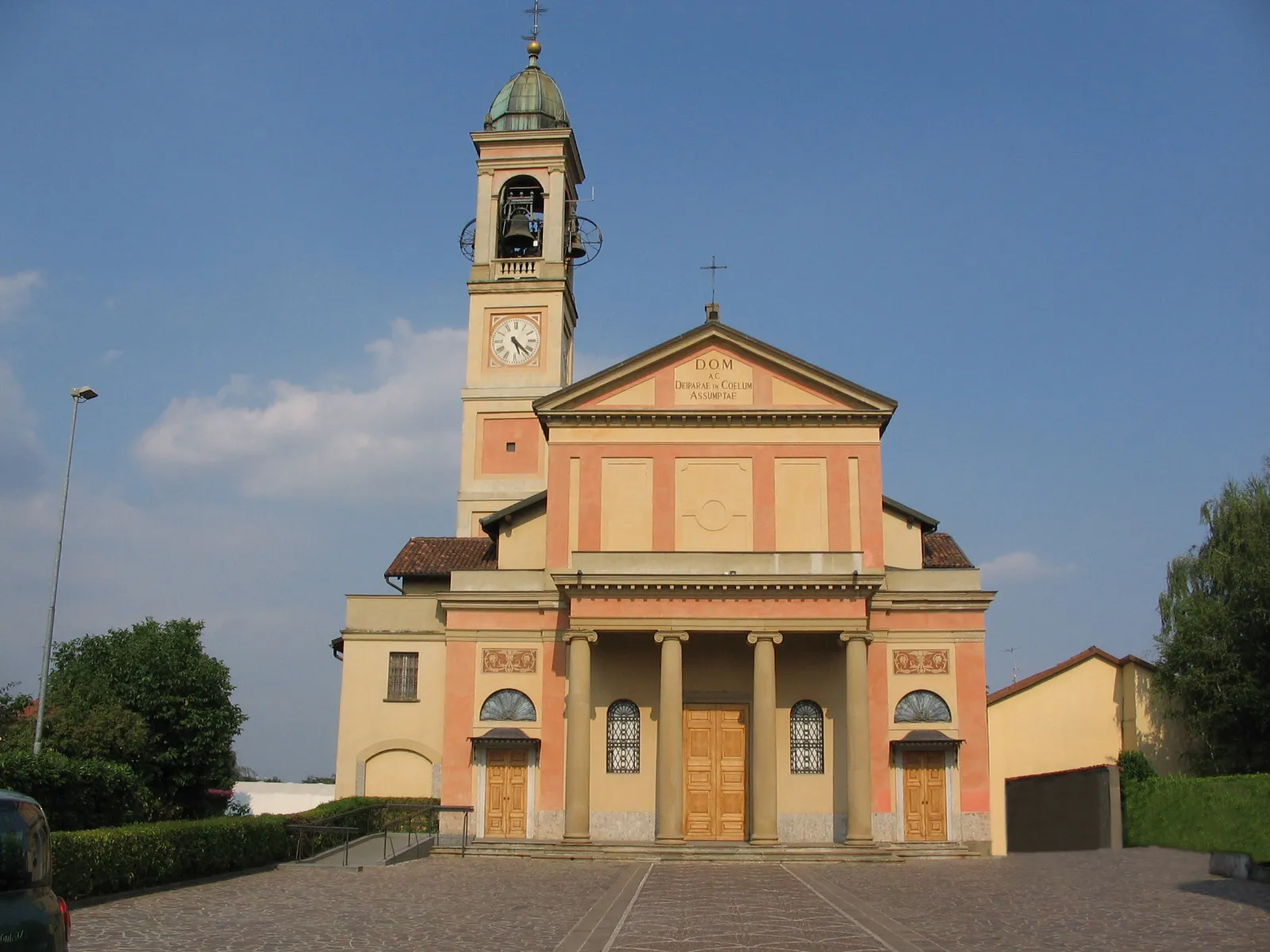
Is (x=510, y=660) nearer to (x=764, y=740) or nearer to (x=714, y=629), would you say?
(x=714, y=629)

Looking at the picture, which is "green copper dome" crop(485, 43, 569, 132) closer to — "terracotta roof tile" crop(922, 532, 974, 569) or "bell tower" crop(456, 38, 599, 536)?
"bell tower" crop(456, 38, 599, 536)

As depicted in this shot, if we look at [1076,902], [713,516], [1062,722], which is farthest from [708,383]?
[1076,902]

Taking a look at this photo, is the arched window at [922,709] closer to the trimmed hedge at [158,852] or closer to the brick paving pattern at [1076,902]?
the brick paving pattern at [1076,902]

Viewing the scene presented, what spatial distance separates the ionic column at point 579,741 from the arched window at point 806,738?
5.15m

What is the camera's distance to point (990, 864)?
1020 inches

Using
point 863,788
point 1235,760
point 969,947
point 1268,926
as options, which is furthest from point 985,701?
point 969,947

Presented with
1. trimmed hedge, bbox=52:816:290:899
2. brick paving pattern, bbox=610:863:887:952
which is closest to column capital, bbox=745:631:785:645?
brick paving pattern, bbox=610:863:887:952

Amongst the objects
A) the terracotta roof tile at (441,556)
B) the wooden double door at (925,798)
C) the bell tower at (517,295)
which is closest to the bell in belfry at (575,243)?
the bell tower at (517,295)

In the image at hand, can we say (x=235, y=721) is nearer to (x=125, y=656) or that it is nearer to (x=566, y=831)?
(x=125, y=656)

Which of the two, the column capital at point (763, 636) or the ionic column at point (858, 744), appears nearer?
the ionic column at point (858, 744)

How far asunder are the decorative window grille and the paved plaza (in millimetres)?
10781

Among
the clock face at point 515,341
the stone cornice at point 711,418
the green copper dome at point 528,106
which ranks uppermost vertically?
the green copper dome at point 528,106

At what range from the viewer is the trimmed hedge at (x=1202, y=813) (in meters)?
23.3

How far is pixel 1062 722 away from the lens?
32.8m
